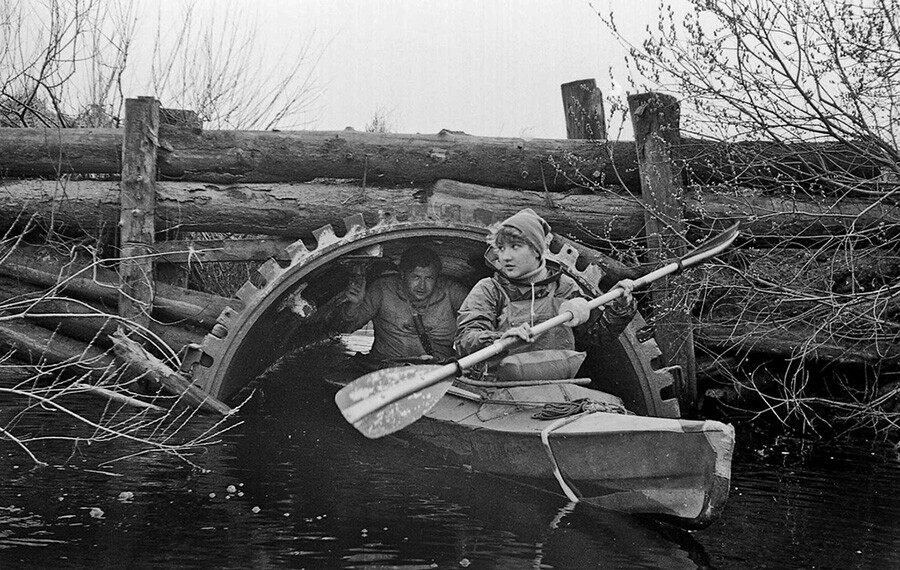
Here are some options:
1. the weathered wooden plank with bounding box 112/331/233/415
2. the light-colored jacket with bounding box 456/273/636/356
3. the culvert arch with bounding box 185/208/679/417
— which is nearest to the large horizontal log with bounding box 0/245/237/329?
the culvert arch with bounding box 185/208/679/417

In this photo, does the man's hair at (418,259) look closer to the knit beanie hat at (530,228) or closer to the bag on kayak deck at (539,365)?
the knit beanie hat at (530,228)

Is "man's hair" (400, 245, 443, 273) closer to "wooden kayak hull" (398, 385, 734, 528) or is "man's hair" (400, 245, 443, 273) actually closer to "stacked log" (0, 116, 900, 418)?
"stacked log" (0, 116, 900, 418)

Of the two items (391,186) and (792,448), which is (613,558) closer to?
(792,448)

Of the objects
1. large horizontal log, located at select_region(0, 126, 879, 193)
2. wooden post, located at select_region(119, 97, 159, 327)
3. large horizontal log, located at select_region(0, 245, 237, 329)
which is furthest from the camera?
large horizontal log, located at select_region(0, 126, 879, 193)

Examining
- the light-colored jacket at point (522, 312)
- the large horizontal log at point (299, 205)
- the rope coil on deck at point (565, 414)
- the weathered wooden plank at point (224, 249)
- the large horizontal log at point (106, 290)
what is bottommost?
the rope coil on deck at point (565, 414)

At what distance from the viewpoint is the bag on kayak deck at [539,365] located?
21.7 feet

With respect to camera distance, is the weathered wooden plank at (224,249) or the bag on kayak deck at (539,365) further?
the weathered wooden plank at (224,249)

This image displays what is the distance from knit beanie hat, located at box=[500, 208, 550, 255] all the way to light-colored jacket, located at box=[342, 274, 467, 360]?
2.34m

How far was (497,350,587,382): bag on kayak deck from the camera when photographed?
6625 mm

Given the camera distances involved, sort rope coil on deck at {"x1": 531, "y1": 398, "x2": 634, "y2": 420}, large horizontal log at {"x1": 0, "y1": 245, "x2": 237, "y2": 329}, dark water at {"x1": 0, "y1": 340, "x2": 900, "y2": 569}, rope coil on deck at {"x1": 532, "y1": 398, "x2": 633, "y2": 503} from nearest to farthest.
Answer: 1. dark water at {"x1": 0, "y1": 340, "x2": 900, "y2": 569}
2. rope coil on deck at {"x1": 532, "y1": 398, "x2": 633, "y2": 503}
3. rope coil on deck at {"x1": 531, "y1": 398, "x2": 634, "y2": 420}
4. large horizontal log at {"x1": 0, "y1": 245, "x2": 237, "y2": 329}

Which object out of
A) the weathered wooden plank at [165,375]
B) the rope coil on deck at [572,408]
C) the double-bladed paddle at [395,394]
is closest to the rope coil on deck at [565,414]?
the rope coil on deck at [572,408]

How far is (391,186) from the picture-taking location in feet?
30.0

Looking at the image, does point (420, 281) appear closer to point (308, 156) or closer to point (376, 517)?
point (308, 156)

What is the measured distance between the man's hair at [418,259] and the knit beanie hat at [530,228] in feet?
6.87
